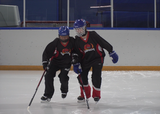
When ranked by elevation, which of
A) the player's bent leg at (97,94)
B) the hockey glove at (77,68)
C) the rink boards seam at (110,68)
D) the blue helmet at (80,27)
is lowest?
the rink boards seam at (110,68)

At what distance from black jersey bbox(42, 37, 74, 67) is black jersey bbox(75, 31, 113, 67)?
0.10 m

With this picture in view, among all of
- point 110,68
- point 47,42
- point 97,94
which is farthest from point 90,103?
point 47,42

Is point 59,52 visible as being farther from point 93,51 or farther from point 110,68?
point 110,68

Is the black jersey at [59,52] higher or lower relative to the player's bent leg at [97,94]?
higher

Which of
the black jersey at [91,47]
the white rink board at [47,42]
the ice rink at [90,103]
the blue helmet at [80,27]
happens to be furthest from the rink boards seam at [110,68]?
the blue helmet at [80,27]

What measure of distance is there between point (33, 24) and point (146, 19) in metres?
Result: 3.06

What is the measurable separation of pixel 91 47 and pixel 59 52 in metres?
0.36

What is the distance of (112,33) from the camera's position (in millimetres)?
5926

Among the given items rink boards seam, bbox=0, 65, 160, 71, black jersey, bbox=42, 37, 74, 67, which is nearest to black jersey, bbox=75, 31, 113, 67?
black jersey, bbox=42, 37, 74, 67

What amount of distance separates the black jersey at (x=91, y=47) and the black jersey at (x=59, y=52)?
0.10 metres

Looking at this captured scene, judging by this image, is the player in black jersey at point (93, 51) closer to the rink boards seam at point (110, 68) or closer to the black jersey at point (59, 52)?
the black jersey at point (59, 52)

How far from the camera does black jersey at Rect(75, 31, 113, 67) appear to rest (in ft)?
8.10

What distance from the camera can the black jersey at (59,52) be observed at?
2.48 meters

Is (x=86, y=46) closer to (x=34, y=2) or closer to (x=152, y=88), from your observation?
(x=152, y=88)
